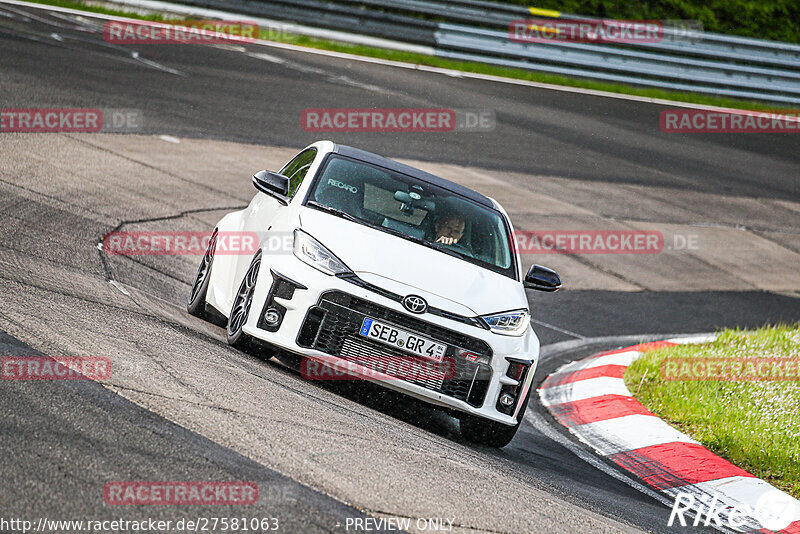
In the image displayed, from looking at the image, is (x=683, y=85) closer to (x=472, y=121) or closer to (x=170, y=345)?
(x=472, y=121)

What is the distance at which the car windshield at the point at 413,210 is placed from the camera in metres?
7.06

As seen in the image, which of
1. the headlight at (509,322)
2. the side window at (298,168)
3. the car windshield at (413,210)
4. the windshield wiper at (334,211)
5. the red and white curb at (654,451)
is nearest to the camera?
the red and white curb at (654,451)

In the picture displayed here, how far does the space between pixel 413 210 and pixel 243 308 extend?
1.43 metres

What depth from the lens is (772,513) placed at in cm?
629

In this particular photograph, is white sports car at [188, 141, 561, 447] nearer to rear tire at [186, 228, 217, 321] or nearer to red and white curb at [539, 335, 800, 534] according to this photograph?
rear tire at [186, 228, 217, 321]

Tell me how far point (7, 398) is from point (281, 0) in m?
19.2

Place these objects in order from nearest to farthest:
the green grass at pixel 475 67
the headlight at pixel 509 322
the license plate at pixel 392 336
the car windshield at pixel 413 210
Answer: the license plate at pixel 392 336, the headlight at pixel 509 322, the car windshield at pixel 413 210, the green grass at pixel 475 67

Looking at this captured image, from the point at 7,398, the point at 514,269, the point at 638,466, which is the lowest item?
the point at 638,466

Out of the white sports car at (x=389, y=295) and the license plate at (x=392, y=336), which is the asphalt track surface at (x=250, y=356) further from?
the license plate at (x=392, y=336)

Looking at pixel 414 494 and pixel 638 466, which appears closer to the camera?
pixel 414 494

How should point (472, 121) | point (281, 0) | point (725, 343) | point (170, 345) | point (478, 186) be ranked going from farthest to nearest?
point (281, 0) → point (472, 121) → point (478, 186) → point (725, 343) → point (170, 345)

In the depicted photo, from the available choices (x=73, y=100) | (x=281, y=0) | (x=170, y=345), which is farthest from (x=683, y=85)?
(x=170, y=345)

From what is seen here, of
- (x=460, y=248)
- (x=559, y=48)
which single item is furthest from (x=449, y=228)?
(x=559, y=48)

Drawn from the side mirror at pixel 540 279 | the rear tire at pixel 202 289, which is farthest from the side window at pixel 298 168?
the side mirror at pixel 540 279
